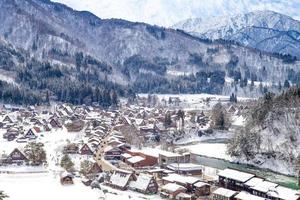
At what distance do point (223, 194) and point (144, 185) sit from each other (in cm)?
994

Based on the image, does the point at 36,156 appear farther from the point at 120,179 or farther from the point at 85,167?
the point at 120,179

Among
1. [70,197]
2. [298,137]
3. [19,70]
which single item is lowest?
[70,197]

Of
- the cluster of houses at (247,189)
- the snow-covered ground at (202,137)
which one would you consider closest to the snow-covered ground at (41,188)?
the cluster of houses at (247,189)

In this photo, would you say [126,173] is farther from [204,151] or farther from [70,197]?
[204,151]

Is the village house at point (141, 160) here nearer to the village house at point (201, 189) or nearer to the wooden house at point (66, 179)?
the wooden house at point (66, 179)

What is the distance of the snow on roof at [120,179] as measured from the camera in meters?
67.6

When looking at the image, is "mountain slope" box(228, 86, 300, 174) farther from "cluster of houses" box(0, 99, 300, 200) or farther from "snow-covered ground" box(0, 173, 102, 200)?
"snow-covered ground" box(0, 173, 102, 200)

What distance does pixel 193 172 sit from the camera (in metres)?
77.0

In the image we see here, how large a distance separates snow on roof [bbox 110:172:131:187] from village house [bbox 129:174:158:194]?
0.87 meters

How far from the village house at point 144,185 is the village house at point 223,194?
7.66m

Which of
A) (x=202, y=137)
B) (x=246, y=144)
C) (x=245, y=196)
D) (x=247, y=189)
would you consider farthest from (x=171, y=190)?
(x=202, y=137)

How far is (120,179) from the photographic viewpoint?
68.4m

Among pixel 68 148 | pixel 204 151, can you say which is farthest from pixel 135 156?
pixel 204 151

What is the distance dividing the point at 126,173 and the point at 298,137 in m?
33.9
